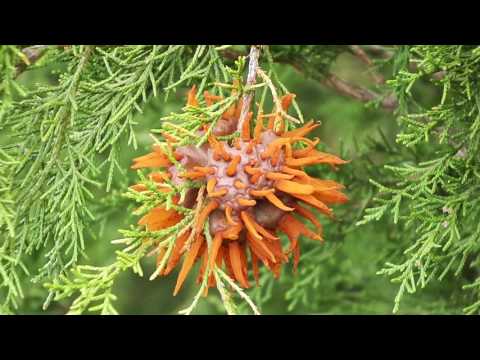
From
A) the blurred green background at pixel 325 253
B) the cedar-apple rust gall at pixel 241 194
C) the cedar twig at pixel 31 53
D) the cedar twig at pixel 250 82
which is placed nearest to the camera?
the cedar-apple rust gall at pixel 241 194

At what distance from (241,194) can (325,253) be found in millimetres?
1804

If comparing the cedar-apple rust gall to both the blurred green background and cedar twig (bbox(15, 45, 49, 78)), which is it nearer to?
cedar twig (bbox(15, 45, 49, 78))

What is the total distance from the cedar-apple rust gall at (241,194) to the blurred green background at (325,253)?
5.09ft

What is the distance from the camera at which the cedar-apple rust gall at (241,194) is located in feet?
7.69

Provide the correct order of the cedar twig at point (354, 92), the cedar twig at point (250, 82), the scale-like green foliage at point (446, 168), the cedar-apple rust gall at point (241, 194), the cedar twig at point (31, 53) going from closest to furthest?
the cedar-apple rust gall at point (241, 194)
the cedar twig at point (250, 82)
the scale-like green foliage at point (446, 168)
the cedar twig at point (31, 53)
the cedar twig at point (354, 92)

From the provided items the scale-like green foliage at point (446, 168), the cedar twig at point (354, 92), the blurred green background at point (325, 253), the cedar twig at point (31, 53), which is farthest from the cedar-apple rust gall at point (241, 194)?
the blurred green background at point (325, 253)

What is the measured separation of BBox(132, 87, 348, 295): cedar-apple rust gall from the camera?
2.34m

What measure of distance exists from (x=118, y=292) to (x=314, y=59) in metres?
3.66

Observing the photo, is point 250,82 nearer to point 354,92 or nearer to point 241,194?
point 241,194

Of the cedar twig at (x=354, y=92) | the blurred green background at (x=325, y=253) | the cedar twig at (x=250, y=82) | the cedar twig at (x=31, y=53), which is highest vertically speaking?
the cedar twig at (x=31, y=53)

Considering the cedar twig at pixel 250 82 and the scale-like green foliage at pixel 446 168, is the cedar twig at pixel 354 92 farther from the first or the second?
the cedar twig at pixel 250 82

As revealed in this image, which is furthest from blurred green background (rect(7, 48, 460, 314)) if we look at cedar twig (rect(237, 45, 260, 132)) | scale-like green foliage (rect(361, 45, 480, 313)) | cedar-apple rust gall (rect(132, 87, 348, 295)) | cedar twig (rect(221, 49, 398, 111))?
cedar-apple rust gall (rect(132, 87, 348, 295))

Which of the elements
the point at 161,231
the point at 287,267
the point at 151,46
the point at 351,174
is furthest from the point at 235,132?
the point at 287,267
